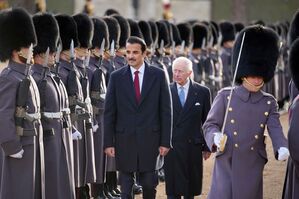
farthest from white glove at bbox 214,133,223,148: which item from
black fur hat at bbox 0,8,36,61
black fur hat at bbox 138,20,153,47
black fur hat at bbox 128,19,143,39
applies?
black fur hat at bbox 138,20,153,47

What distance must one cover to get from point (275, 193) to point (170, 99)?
8.02 ft

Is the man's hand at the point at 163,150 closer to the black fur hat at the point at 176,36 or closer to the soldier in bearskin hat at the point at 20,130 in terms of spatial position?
the soldier in bearskin hat at the point at 20,130

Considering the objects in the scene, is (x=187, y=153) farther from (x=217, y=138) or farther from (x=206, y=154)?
(x=217, y=138)

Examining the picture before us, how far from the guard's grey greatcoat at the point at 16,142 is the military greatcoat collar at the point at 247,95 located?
160cm

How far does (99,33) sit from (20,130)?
3.28 metres

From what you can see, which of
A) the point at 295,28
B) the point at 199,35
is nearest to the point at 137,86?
the point at 295,28

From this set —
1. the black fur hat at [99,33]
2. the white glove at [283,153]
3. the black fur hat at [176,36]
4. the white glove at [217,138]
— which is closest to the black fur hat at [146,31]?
the black fur hat at [176,36]

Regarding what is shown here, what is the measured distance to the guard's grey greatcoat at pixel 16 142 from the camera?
752 cm

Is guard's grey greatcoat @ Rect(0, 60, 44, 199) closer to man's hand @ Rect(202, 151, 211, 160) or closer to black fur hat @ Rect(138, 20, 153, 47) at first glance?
man's hand @ Rect(202, 151, 211, 160)

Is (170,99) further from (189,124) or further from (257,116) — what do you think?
(257,116)

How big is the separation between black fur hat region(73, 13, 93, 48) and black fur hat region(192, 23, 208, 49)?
253 inches

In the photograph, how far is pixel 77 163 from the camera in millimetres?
9227

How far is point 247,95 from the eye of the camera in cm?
741

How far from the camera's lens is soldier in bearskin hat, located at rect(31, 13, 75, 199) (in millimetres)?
8094
